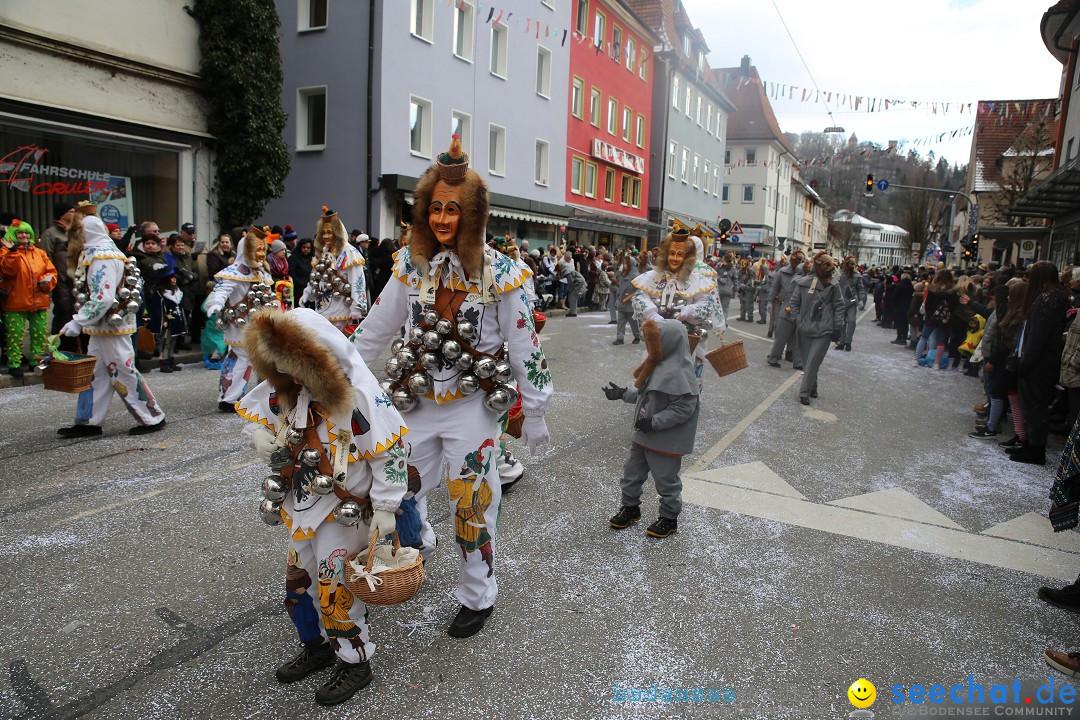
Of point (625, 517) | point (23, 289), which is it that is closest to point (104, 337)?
point (23, 289)

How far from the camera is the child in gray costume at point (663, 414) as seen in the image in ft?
15.1

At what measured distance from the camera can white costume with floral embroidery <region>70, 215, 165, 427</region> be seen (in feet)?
20.3

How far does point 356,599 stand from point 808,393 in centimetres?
794

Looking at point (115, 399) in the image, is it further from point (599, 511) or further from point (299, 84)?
point (299, 84)

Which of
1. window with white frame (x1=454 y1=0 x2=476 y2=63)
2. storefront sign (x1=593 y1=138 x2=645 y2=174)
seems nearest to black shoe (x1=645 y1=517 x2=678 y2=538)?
window with white frame (x1=454 y1=0 x2=476 y2=63)

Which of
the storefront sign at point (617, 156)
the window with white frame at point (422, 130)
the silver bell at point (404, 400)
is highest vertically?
the storefront sign at point (617, 156)

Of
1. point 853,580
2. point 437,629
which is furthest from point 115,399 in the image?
point 853,580

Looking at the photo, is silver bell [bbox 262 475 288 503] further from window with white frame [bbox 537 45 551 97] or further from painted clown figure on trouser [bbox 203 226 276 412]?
window with white frame [bbox 537 45 551 97]

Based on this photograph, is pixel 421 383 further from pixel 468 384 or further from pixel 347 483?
pixel 347 483

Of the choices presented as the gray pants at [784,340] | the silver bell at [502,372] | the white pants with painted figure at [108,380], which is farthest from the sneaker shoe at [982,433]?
the white pants with painted figure at [108,380]

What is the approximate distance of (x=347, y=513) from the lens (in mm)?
2781

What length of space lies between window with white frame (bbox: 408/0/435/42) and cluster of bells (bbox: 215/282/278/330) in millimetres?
15237

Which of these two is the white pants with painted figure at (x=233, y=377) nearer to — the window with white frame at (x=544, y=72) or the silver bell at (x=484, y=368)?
the silver bell at (x=484, y=368)

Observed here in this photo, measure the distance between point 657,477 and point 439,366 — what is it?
1.97 metres
